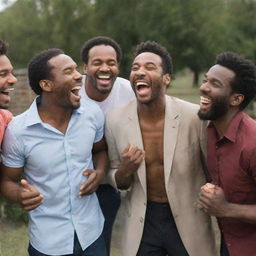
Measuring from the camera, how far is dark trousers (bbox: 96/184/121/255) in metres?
4.41

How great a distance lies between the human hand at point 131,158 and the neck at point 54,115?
495 millimetres

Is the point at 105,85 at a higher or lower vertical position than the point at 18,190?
higher

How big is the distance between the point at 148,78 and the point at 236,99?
→ 0.70 m

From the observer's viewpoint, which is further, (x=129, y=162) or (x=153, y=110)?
(x=153, y=110)

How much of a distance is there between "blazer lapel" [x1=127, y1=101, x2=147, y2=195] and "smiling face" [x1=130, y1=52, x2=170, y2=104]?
157mm

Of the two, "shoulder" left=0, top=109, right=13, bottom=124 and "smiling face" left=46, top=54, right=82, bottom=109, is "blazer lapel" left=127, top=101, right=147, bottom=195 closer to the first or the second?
"smiling face" left=46, top=54, right=82, bottom=109

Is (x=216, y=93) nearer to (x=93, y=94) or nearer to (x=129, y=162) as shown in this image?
(x=129, y=162)

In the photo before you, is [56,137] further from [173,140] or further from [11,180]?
[173,140]

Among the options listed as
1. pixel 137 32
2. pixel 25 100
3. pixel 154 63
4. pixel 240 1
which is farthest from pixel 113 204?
pixel 240 1

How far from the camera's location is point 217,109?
331 cm

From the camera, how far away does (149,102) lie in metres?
3.62

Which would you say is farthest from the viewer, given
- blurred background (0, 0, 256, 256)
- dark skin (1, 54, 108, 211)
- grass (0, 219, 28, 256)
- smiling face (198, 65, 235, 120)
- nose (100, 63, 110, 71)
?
blurred background (0, 0, 256, 256)

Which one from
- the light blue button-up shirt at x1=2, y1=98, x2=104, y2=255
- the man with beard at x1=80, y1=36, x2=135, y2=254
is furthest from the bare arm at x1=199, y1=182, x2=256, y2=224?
the man with beard at x1=80, y1=36, x2=135, y2=254

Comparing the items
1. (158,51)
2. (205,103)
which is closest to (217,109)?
(205,103)
